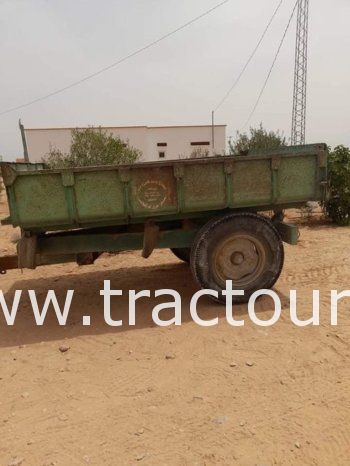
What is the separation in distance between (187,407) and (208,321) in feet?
4.63

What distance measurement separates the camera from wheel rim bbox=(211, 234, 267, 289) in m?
4.43

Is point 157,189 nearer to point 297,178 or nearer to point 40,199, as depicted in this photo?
point 40,199

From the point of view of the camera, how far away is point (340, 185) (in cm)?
870

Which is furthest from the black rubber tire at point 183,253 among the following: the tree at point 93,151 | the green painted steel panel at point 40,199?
the tree at point 93,151

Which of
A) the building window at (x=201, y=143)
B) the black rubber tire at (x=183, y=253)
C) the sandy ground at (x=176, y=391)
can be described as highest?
the building window at (x=201, y=143)

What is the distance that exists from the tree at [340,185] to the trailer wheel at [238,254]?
4896 mm

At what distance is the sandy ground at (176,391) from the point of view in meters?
2.37

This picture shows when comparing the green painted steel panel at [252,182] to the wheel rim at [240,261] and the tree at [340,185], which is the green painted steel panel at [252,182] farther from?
the tree at [340,185]

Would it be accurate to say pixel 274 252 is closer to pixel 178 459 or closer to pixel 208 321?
pixel 208 321

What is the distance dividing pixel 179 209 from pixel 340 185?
5.88 metres

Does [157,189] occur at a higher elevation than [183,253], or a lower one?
higher

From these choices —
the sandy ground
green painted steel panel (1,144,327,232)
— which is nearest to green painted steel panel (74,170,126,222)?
green painted steel panel (1,144,327,232)

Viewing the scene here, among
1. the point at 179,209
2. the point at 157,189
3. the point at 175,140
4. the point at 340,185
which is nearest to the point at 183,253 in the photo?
the point at 179,209

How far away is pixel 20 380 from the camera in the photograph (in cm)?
323
